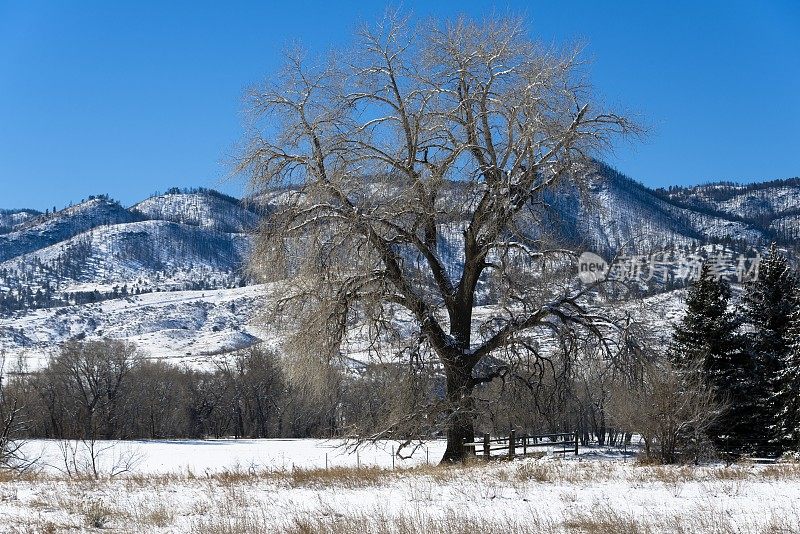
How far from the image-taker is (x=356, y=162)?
A: 56.7 ft

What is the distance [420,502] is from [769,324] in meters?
28.3

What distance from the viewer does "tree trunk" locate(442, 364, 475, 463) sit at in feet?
55.9

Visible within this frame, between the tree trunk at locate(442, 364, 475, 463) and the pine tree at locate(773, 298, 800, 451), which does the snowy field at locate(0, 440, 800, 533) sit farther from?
the pine tree at locate(773, 298, 800, 451)

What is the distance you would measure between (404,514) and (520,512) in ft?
4.68

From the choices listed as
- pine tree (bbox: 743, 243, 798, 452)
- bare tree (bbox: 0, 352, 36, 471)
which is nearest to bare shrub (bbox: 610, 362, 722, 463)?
bare tree (bbox: 0, 352, 36, 471)

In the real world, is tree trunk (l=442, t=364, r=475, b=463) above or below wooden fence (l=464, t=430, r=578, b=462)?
above

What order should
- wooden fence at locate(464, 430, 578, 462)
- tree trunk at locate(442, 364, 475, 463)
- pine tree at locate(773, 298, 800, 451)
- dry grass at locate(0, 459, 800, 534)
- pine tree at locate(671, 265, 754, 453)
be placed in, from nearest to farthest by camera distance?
dry grass at locate(0, 459, 800, 534) < tree trunk at locate(442, 364, 475, 463) < wooden fence at locate(464, 430, 578, 462) < pine tree at locate(773, 298, 800, 451) < pine tree at locate(671, 265, 754, 453)

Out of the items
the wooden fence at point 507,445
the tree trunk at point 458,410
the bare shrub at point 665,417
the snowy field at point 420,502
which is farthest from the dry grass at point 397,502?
the wooden fence at point 507,445

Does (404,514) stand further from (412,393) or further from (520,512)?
(412,393)

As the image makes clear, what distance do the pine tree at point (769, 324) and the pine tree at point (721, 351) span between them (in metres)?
0.53

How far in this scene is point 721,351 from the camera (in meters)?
33.6

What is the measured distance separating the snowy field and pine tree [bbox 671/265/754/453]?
19855 millimetres

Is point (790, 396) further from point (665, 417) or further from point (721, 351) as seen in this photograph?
point (665, 417)

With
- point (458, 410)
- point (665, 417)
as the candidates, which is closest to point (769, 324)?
point (665, 417)
